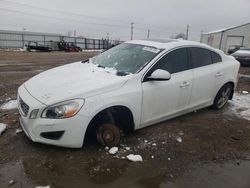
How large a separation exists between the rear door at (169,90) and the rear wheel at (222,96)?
1.25 m

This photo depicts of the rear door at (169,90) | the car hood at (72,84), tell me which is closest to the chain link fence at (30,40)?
the rear door at (169,90)

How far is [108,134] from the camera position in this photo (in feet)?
11.8

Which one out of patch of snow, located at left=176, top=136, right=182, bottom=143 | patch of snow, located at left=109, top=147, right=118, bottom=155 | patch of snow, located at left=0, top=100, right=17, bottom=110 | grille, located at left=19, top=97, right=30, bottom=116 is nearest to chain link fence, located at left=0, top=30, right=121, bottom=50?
patch of snow, located at left=0, top=100, right=17, bottom=110

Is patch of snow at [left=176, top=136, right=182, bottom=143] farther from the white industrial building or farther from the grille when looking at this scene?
the white industrial building

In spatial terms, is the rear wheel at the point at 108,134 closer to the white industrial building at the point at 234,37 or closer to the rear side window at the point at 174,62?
the rear side window at the point at 174,62

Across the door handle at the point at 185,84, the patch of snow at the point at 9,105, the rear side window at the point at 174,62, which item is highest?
the rear side window at the point at 174,62

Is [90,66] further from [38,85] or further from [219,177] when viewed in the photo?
[219,177]

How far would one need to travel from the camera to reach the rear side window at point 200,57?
4727mm

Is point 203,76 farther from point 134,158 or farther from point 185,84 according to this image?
point 134,158

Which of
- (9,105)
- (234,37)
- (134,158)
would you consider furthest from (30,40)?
(134,158)

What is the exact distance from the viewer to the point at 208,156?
12.1 feet

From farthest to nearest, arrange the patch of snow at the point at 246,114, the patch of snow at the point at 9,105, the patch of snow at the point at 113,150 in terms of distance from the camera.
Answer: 1. the patch of snow at the point at 246,114
2. the patch of snow at the point at 9,105
3. the patch of snow at the point at 113,150

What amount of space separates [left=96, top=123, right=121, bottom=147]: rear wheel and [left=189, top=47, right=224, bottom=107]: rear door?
5.91 ft

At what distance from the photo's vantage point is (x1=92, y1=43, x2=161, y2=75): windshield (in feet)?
13.3
